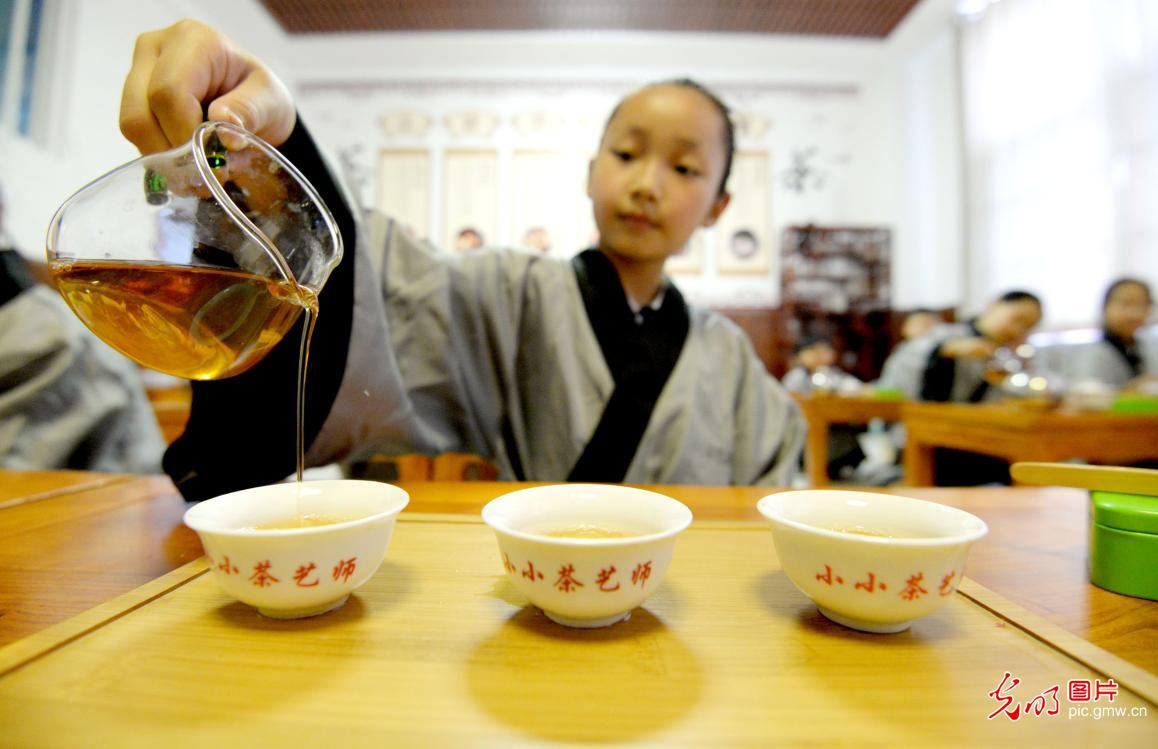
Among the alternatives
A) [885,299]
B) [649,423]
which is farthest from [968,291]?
[649,423]

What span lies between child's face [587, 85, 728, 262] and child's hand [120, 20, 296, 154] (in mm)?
648

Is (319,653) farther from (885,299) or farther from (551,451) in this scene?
(885,299)

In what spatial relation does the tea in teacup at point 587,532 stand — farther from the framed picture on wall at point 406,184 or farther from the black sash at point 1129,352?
the framed picture on wall at point 406,184

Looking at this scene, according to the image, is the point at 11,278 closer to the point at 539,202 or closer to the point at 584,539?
the point at 584,539

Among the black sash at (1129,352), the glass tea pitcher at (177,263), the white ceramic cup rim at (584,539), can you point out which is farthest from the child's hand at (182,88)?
the black sash at (1129,352)

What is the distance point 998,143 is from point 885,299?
1.35 meters

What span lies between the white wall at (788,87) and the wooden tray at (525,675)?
15.3 feet

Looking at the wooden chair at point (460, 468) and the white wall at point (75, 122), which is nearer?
the wooden chair at point (460, 468)

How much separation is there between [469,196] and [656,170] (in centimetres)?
421

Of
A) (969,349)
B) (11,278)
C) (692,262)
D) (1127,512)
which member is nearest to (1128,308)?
(969,349)

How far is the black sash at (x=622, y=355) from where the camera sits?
0.99m

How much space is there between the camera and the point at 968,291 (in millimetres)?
4449

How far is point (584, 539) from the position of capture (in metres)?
0.39

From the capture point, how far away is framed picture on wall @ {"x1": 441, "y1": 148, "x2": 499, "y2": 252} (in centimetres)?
493
